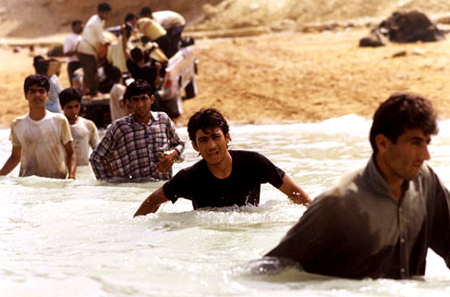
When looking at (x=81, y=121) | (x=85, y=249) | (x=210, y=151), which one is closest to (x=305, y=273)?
(x=210, y=151)

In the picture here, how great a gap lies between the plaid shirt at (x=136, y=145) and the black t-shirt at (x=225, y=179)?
2.05m

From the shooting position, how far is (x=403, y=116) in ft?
10.9

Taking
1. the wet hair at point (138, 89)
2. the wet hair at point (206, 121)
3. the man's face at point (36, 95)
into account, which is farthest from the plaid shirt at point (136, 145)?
the wet hair at point (206, 121)

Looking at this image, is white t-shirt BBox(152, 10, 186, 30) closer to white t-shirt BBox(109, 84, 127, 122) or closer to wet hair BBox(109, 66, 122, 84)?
wet hair BBox(109, 66, 122, 84)

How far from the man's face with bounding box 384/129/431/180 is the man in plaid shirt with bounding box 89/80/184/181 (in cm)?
409

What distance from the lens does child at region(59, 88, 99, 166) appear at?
864cm

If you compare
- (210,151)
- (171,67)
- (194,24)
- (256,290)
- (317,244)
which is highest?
(194,24)

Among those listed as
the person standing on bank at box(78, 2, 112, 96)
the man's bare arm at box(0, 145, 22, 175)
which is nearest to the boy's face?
the man's bare arm at box(0, 145, 22, 175)

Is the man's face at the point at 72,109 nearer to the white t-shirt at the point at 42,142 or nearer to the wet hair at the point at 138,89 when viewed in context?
the white t-shirt at the point at 42,142

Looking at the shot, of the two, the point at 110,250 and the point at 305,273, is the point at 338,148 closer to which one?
the point at 110,250

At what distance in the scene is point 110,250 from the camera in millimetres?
5211

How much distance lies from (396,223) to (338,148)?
Answer: 27.1 feet

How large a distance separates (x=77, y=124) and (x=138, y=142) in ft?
5.10

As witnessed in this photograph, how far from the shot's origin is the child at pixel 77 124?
28.3 feet
